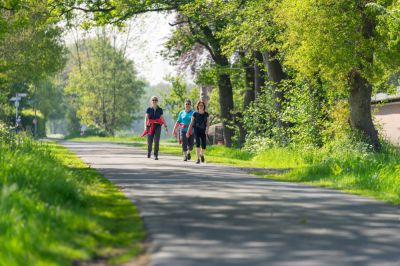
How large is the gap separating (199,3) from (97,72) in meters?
66.6

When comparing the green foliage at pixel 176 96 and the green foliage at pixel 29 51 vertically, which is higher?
the green foliage at pixel 29 51

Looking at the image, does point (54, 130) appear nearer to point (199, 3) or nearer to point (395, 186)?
point (199, 3)

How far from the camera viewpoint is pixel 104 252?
856cm

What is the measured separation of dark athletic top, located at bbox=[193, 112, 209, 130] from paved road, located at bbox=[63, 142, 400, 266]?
974 centimetres

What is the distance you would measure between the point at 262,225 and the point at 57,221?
238 cm

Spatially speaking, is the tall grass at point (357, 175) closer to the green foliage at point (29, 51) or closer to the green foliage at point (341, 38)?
the green foliage at point (341, 38)

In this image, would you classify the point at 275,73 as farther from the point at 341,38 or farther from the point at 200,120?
the point at 341,38

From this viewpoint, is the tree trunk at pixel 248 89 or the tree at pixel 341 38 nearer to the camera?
the tree at pixel 341 38

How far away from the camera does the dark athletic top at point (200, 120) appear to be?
26062 millimetres

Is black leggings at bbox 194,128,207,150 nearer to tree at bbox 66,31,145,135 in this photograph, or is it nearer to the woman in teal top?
the woman in teal top

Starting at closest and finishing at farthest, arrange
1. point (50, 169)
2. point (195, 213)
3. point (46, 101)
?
point (195, 213) → point (50, 169) → point (46, 101)

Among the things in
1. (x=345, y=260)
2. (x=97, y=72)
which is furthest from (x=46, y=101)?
(x=345, y=260)

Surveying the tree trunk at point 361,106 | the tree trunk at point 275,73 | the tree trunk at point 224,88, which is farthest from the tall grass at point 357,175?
the tree trunk at point 224,88

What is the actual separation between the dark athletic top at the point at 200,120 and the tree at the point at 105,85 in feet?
230
